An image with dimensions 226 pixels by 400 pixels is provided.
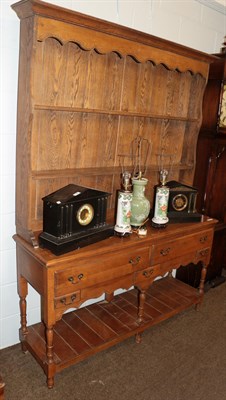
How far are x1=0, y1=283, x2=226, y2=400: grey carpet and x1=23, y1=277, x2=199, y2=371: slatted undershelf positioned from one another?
0.12 m

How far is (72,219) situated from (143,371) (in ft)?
3.50

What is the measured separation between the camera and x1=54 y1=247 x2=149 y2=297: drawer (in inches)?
71.0

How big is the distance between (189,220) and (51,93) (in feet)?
4.30

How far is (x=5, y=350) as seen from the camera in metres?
2.22

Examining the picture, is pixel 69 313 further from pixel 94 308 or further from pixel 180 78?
pixel 180 78

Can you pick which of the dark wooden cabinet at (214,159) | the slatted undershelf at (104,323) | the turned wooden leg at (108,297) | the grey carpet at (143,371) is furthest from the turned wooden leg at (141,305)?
the dark wooden cabinet at (214,159)

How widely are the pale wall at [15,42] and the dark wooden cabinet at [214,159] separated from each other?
324mm

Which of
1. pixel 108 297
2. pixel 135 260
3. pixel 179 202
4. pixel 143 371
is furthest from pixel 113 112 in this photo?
pixel 143 371

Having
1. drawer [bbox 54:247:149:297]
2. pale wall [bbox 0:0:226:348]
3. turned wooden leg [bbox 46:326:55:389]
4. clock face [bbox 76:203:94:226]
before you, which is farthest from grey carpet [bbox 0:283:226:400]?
clock face [bbox 76:203:94:226]

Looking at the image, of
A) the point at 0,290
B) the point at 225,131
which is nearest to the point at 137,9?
the point at 225,131

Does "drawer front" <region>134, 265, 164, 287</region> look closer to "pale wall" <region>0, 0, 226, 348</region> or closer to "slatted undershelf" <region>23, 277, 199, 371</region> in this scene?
"slatted undershelf" <region>23, 277, 199, 371</region>

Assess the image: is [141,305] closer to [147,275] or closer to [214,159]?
[147,275]

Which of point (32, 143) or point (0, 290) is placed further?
point (0, 290)

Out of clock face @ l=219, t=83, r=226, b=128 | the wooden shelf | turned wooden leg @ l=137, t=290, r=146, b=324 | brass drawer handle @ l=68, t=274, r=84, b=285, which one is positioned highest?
clock face @ l=219, t=83, r=226, b=128
